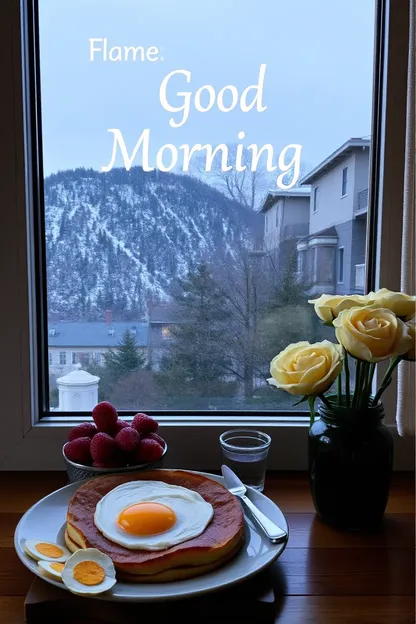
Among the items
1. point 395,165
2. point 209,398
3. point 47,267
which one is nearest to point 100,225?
point 47,267

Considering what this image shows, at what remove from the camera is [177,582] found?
664 millimetres

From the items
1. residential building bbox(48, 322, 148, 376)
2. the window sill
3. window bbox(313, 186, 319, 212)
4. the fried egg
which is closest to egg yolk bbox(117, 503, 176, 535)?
the fried egg

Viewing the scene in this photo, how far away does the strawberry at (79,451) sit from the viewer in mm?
895

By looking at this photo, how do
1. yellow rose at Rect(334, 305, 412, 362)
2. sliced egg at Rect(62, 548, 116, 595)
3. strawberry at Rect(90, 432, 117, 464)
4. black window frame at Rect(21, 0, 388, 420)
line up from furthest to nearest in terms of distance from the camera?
black window frame at Rect(21, 0, 388, 420) → strawberry at Rect(90, 432, 117, 464) → yellow rose at Rect(334, 305, 412, 362) → sliced egg at Rect(62, 548, 116, 595)

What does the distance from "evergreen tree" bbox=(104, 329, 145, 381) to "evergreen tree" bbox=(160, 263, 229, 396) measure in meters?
0.06

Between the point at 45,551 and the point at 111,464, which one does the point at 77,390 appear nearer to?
the point at 111,464

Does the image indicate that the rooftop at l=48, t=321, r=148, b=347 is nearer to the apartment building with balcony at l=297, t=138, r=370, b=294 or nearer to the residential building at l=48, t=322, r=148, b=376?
the residential building at l=48, t=322, r=148, b=376

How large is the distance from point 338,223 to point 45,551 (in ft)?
2.80

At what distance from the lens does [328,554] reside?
81 cm

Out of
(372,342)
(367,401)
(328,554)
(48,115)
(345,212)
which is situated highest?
(48,115)

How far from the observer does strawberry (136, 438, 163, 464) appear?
35.6 inches

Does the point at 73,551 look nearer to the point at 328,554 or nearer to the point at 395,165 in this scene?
the point at 328,554

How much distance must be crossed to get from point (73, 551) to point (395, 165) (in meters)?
0.93

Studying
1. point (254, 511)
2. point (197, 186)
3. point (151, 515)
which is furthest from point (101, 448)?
point (197, 186)
